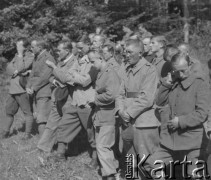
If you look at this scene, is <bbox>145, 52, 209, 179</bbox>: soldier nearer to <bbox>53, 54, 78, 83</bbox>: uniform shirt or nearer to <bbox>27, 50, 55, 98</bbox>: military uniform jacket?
<bbox>53, 54, 78, 83</bbox>: uniform shirt

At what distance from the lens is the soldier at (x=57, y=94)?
287 inches

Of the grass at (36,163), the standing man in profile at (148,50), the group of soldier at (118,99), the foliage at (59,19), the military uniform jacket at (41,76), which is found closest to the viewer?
the group of soldier at (118,99)

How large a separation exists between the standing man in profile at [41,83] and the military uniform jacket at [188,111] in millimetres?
3513

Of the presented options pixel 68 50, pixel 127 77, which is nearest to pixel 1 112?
pixel 68 50

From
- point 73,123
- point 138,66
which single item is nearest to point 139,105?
point 138,66

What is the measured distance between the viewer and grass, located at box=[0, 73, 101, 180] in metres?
6.63

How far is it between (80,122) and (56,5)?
25.5ft

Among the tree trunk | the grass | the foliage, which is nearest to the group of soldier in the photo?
the grass

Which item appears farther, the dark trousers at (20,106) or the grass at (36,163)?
the dark trousers at (20,106)

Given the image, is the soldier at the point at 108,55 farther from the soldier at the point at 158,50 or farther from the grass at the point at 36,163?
the grass at the point at 36,163

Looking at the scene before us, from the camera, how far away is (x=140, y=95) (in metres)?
5.47

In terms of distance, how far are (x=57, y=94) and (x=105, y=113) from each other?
1427 mm

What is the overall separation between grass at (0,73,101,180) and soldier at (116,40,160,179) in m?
1.37

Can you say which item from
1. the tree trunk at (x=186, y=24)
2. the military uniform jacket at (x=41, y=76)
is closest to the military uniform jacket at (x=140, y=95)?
the military uniform jacket at (x=41, y=76)
